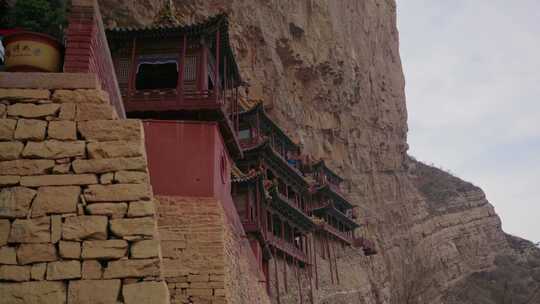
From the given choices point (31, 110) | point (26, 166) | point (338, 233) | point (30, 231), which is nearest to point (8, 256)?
point (30, 231)

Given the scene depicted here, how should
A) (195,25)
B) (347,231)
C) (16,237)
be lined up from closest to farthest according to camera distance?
1. (16,237)
2. (195,25)
3. (347,231)

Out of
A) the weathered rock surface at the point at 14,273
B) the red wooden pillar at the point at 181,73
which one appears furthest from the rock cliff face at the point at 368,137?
the weathered rock surface at the point at 14,273

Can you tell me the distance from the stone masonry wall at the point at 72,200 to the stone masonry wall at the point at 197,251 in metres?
5.02

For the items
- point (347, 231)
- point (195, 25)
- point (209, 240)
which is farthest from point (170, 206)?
point (347, 231)

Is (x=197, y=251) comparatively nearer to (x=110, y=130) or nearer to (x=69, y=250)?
(x=110, y=130)

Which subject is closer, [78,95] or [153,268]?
[153,268]

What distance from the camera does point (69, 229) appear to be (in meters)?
4.66

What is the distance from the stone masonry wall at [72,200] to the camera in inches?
177

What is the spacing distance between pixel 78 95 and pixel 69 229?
4.26ft

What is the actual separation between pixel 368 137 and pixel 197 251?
37.4 meters

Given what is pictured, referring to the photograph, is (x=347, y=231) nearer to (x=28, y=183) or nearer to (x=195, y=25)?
(x=195, y=25)

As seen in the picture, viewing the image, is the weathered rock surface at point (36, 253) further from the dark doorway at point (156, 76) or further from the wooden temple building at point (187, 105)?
the dark doorway at point (156, 76)

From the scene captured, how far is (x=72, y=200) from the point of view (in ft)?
15.7

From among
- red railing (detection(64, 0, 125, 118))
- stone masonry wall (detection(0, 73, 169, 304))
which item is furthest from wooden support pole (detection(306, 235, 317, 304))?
stone masonry wall (detection(0, 73, 169, 304))
